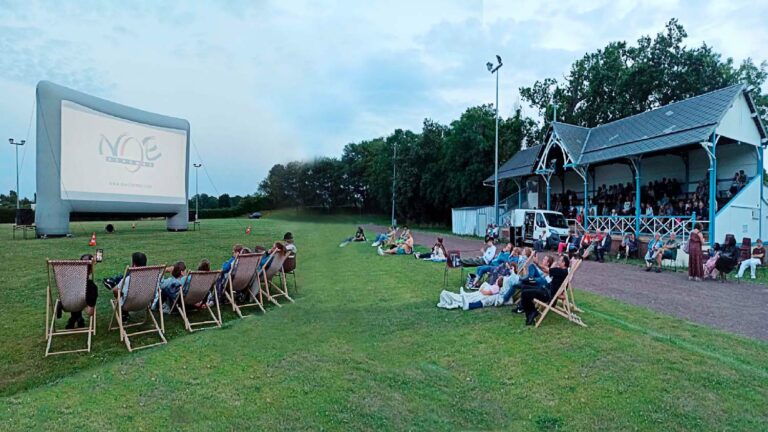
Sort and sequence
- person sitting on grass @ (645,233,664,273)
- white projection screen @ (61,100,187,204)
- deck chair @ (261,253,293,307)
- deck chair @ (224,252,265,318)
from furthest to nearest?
white projection screen @ (61,100,187,204)
person sitting on grass @ (645,233,664,273)
deck chair @ (261,253,293,307)
deck chair @ (224,252,265,318)

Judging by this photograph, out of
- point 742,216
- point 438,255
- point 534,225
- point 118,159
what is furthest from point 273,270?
point 118,159

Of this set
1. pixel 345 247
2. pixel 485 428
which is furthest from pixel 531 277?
pixel 345 247

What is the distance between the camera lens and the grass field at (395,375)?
3.35 m

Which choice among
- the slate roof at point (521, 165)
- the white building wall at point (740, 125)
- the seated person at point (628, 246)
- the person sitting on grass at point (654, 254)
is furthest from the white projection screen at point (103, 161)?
the white building wall at point (740, 125)

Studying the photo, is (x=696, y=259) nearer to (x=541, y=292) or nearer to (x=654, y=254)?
(x=654, y=254)

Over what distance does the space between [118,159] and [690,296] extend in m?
25.5

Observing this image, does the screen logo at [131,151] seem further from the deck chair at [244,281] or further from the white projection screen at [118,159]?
the deck chair at [244,281]

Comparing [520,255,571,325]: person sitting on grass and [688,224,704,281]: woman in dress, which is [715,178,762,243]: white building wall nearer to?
[688,224,704,281]: woman in dress

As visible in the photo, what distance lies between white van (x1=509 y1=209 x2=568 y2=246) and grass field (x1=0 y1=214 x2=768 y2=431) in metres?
13.0

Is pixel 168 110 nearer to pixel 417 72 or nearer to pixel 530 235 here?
pixel 417 72

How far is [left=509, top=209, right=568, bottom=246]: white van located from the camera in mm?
19656

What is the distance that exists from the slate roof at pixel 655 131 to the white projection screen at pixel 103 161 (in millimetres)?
22749

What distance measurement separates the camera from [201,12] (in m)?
13.0

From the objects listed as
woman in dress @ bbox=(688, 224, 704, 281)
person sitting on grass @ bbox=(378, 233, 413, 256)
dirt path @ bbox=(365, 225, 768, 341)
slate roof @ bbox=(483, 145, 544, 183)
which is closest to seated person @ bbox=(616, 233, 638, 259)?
dirt path @ bbox=(365, 225, 768, 341)
